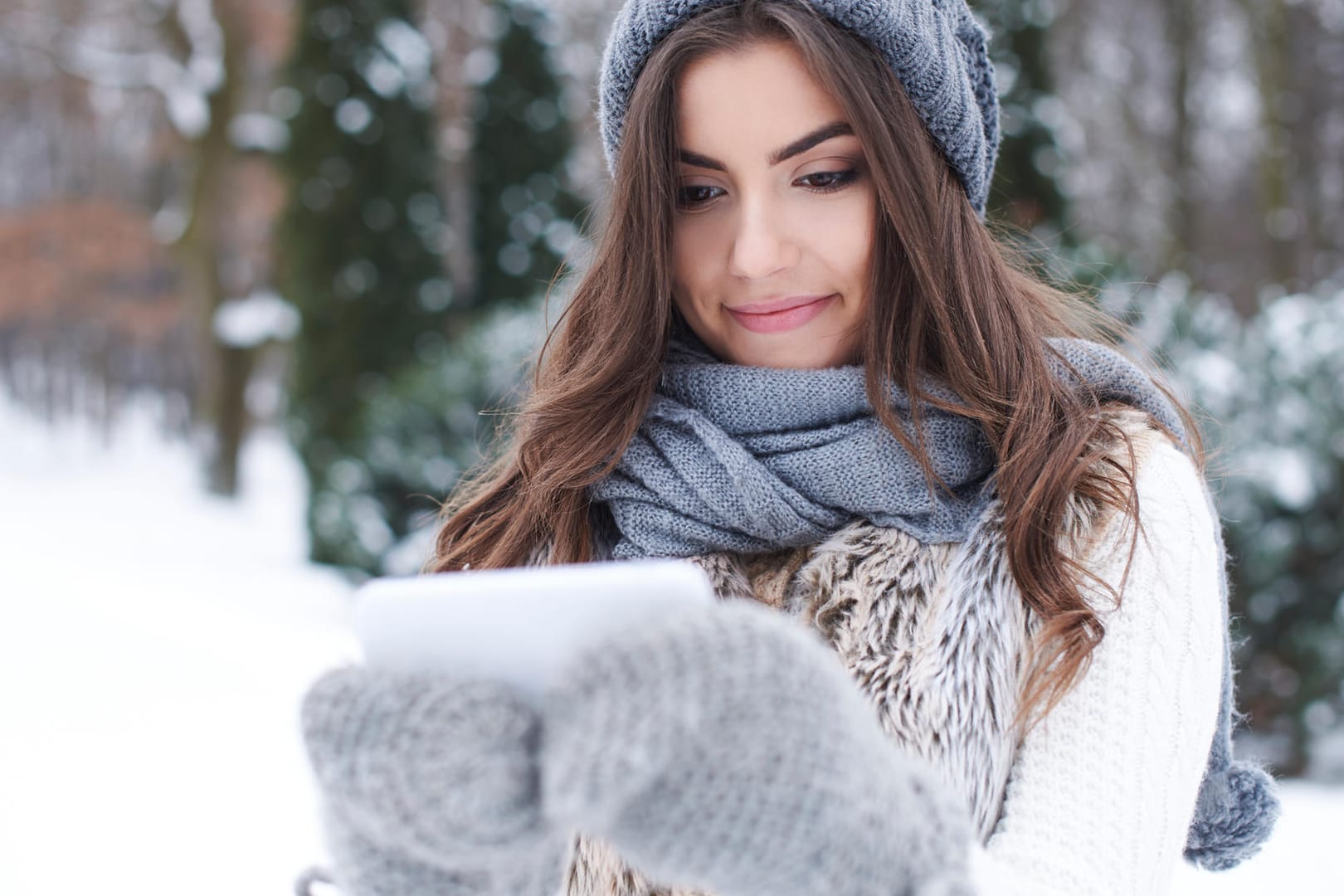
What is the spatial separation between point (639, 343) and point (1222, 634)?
94 centimetres

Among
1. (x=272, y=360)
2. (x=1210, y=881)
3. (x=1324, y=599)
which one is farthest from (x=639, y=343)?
(x=272, y=360)

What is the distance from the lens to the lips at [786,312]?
63.7 inches

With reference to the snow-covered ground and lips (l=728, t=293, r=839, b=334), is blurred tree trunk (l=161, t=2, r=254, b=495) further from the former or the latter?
lips (l=728, t=293, r=839, b=334)

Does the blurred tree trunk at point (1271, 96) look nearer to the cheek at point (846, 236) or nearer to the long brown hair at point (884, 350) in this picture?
the long brown hair at point (884, 350)

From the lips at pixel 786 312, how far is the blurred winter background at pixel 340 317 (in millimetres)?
603

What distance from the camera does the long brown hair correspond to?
4.68ft

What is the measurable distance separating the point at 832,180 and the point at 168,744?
2141mm

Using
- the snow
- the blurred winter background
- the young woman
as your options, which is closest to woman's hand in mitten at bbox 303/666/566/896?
the young woman

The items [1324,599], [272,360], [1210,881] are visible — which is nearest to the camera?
[1210,881]

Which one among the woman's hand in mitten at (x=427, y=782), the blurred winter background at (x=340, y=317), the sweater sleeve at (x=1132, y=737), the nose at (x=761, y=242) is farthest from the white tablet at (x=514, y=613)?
the blurred winter background at (x=340, y=317)

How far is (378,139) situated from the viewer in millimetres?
8070

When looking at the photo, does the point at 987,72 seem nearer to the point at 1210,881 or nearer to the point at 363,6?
the point at 1210,881

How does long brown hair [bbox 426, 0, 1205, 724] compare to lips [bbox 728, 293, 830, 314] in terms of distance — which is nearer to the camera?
long brown hair [bbox 426, 0, 1205, 724]

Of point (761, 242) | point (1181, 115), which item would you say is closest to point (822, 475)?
point (761, 242)
